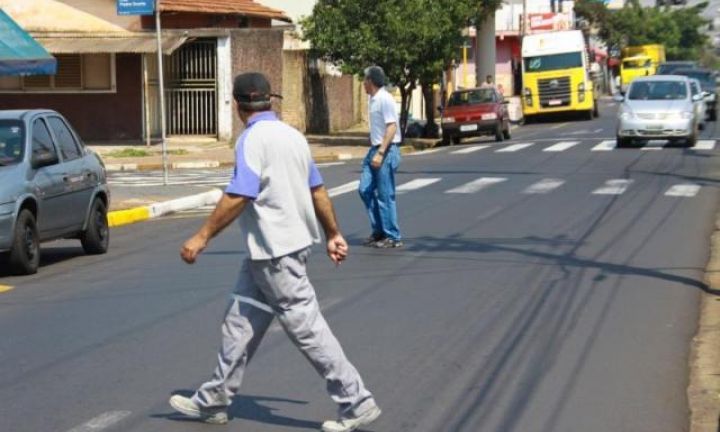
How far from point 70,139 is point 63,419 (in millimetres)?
7793

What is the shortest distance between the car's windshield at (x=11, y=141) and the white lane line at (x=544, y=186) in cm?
975

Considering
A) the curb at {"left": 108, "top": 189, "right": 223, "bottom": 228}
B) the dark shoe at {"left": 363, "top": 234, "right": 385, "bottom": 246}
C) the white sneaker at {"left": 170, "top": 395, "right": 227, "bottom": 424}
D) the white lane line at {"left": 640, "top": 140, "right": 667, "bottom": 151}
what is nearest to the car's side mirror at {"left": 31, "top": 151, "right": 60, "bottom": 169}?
the dark shoe at {"left": 363, "top": 234, "right": 385, "bottom": 246}

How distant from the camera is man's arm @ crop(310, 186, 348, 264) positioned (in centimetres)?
725

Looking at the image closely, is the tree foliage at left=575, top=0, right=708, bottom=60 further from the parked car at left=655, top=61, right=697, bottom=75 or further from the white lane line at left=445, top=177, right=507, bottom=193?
the white lane line at left=445, top=177, right=507, bottom=193

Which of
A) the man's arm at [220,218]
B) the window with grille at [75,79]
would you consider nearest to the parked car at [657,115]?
the window with grille at [75,79]

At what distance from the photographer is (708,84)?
53812 mm

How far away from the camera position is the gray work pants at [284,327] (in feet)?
22.8

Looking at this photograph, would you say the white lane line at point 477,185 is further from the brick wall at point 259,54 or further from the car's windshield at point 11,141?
the brick wall at point 259,54

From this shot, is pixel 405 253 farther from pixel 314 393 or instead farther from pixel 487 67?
pixel 487 67

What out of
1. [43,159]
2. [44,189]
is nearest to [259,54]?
[43,159]

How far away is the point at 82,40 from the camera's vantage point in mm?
36375

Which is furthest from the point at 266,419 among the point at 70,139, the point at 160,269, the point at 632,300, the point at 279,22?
the point at 279,22

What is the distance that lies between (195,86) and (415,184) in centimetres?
1492

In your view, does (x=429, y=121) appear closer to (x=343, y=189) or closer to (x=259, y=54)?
Result: (x=259, y=54)
